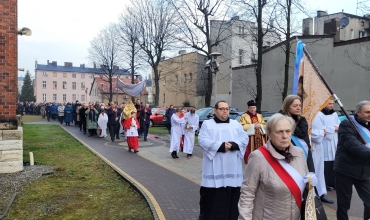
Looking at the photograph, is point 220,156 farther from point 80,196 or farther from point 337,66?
point 337,66

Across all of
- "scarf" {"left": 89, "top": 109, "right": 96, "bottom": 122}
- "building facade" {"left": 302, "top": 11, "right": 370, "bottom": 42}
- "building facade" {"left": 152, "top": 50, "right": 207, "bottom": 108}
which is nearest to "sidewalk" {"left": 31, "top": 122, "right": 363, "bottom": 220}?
Result: "scarf" {"left": 89, "top": 109, "right": 96, "bottom": 122}

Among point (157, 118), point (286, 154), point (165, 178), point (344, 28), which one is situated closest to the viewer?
point (286, 154)

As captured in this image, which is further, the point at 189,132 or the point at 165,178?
the point at 189,132

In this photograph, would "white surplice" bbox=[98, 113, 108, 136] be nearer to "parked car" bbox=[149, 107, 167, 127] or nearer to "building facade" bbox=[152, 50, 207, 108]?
"parked car" bbox=[149, 107, 167, 127]

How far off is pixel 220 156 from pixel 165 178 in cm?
399

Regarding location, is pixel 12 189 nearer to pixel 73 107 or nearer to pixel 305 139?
pixel 305 139

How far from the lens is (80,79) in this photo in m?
102

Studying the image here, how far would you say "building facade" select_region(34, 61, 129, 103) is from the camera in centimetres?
9462

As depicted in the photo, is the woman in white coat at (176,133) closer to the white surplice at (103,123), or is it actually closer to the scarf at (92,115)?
the white surplice at (103,123)

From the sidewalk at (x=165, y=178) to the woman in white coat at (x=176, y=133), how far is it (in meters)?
0.31

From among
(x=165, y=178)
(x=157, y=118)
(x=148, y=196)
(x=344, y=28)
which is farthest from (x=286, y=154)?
(x=344, y=28)

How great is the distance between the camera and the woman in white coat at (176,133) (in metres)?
12.6

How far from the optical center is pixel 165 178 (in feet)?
29.3

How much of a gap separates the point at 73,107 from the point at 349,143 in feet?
90.9
